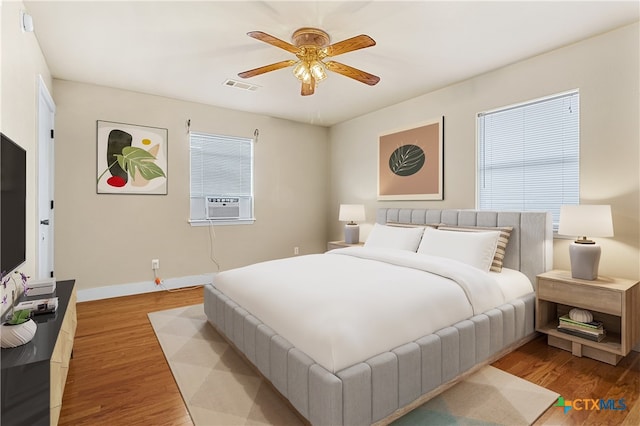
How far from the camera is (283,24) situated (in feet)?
8.30

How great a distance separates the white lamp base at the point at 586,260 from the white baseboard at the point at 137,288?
3.56 m

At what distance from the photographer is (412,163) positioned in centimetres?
431

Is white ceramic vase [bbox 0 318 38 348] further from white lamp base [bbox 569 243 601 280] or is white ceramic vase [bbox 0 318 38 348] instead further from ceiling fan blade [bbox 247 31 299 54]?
white lamp base [bbox 569 243 601 280]

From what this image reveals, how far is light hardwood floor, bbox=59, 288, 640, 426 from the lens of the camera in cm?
181

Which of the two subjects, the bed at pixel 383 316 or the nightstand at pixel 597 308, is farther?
the nightstand at pixel 597 308

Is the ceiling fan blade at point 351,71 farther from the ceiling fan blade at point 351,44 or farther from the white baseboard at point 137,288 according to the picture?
the white baseboard at point 137,288

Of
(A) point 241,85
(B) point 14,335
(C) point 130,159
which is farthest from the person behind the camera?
(C) point 130,159

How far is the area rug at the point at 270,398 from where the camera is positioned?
5.80 feet

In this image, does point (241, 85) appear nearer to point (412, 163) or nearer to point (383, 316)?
point (412, 163)

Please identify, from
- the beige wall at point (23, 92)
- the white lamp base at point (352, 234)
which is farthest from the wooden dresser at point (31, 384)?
the white lamp base at point (352, 234)

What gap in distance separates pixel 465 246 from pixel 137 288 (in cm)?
389

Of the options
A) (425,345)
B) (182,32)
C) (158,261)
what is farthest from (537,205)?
(158,261)

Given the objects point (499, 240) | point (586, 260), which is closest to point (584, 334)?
point (586, 260)

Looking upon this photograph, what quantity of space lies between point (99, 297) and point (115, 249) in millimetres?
591
